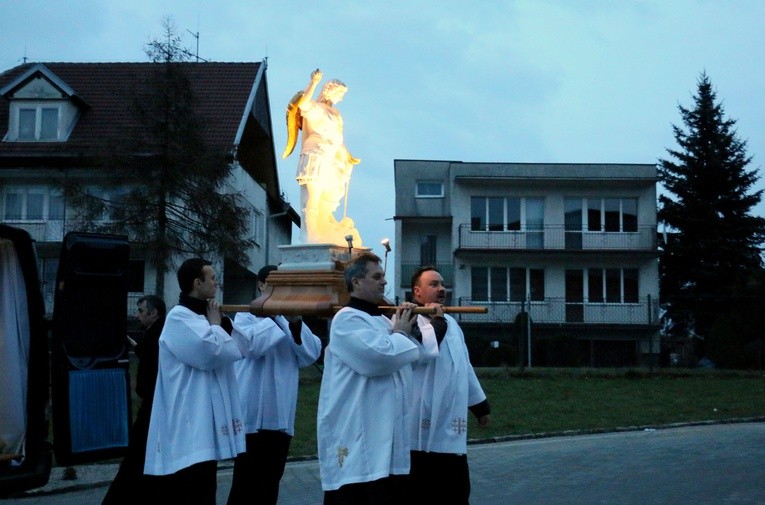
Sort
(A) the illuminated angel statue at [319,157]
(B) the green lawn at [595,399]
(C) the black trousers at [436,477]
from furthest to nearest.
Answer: (B) the green lawn at [595,399]
(A) the illuminated angel statue at [319,157]
(C) the black trousers at [436,477]

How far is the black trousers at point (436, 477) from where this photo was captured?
6992 mm

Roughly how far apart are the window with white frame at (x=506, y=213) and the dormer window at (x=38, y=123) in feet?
54.7

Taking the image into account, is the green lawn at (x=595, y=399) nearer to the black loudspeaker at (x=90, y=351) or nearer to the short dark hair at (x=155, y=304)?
the short dark hair at (x=155, y=304)

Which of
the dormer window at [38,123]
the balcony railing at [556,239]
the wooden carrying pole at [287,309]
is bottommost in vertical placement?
the wooden carrying pole at [287,309]

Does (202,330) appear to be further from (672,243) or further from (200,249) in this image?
(672,243)

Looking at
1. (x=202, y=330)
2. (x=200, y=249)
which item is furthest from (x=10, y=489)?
(x=200, y=249)

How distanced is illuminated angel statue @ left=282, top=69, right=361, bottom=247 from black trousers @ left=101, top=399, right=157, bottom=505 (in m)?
4.53

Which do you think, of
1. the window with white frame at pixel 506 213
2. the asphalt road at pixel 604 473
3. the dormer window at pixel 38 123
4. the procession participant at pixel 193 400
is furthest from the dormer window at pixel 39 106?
the procession participant at pixel 193 400

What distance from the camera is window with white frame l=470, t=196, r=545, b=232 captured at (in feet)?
137

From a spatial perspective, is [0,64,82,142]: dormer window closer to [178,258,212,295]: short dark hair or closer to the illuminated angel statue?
the illuminated angel statue

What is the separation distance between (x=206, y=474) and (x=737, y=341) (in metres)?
25.2

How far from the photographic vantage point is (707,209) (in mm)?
48188

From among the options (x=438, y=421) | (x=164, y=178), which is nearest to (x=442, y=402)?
(x=438, y=421)

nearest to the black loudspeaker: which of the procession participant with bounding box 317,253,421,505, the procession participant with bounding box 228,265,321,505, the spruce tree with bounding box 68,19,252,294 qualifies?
the procession participant with bounding box 317,253,421,505
